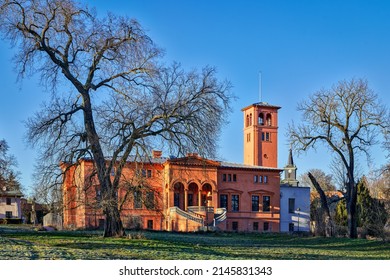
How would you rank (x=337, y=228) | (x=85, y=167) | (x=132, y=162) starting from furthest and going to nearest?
(x=337, y=228), (x=85, y=167), (x=132, y=162)

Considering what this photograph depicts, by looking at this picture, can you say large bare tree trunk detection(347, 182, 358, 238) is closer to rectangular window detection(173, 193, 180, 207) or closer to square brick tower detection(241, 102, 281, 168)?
square brick tower detection(241, 102, 281, 168)

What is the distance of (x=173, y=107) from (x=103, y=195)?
15.9 feet

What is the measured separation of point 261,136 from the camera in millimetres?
63656

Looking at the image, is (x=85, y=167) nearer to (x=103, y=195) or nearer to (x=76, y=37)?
(x=103, y=195)

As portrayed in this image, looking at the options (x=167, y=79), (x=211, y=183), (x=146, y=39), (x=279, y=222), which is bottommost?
(x=279, y=222)

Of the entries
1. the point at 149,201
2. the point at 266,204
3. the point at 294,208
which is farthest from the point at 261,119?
the point at 149,201

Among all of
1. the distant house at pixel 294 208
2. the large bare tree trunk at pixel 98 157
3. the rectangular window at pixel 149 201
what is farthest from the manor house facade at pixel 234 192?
the large bare tree trunk at pixel 98 157

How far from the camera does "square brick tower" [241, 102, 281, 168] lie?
5956cm

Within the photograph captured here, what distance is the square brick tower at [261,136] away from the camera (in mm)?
59562

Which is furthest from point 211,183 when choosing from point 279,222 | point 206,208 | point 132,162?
point 132,162

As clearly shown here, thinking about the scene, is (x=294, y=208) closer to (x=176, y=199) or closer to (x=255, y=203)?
(x=255, y=203)

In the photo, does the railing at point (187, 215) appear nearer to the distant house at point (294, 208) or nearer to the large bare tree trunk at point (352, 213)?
the distant house at point (294, 208)

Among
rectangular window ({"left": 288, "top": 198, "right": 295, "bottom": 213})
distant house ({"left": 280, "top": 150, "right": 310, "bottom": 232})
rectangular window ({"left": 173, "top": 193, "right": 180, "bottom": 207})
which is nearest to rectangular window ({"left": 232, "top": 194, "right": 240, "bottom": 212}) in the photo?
distant house ({"left": 280, "top": 150, "right": 310, "bottom": 232})

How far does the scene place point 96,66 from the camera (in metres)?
25.3
